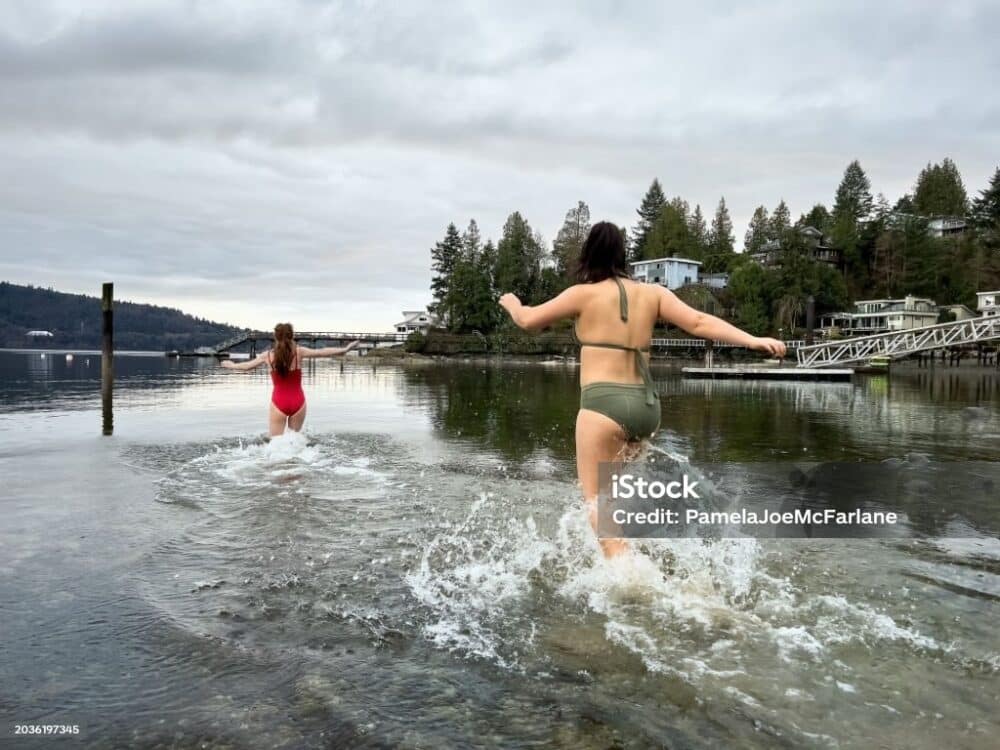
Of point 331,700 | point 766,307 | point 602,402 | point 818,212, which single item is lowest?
point 331,700

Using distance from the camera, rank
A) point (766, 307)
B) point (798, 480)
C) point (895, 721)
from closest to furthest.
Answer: point (895, 721), point (798, 480), point (766, 307)

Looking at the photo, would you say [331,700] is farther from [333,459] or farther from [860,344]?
[860,344]

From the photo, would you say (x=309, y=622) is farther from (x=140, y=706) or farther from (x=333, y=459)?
(x=333, y=459)

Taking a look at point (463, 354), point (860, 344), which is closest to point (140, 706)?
point (860, 344)

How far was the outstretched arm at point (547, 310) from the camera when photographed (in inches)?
183

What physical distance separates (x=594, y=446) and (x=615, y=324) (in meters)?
0.90

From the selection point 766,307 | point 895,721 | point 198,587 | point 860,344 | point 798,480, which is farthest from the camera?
point 766,307

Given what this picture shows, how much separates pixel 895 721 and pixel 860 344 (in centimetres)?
5800

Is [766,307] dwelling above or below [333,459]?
above

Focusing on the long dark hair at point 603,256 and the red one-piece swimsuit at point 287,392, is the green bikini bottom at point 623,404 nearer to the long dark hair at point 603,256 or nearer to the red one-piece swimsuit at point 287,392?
the long dark hair at point 603,256

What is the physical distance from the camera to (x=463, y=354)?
102 metres

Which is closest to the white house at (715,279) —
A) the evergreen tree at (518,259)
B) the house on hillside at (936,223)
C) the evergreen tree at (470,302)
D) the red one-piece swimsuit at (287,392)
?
the house on hillside at (936,223)

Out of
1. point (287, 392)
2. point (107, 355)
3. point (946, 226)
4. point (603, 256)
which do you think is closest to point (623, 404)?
point (603, 256)

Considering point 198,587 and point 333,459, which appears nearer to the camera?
point 198,587
